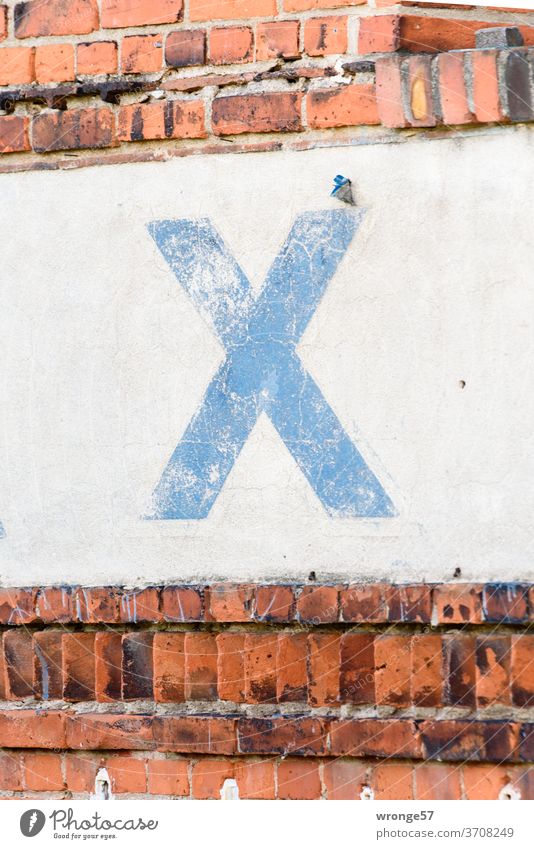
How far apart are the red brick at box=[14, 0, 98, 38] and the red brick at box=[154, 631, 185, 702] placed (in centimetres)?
137

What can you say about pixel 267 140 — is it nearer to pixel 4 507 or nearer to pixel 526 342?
pixel 526 342

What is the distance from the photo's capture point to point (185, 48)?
109 inches

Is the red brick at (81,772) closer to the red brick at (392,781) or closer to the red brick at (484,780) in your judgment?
the red brick at (392,781)

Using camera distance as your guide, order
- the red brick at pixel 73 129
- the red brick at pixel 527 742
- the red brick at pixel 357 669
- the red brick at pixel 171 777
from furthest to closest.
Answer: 1. the red brick at pixel 73 129
2. the red brick at pixel 171 777
3. the red brick at pixel 357 669
4. the red brick at pixel 527 742

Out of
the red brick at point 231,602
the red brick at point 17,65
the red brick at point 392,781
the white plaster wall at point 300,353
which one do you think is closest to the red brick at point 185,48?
the white plaster wall at point 300,353

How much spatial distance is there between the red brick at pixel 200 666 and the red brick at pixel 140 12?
1.35 metres

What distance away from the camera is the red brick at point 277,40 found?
2688 millimetres

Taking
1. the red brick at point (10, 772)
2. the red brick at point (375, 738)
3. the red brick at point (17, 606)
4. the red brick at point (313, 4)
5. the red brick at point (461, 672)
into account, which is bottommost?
the red brick at point (10, 772)

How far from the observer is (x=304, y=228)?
268 cm

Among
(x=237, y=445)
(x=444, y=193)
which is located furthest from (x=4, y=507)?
(x=444, y=193)

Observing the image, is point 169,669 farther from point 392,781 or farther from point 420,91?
point 420,91

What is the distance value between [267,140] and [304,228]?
0.21 m

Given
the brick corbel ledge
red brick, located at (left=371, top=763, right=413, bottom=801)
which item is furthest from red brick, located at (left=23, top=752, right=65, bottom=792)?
red brick, located at (left=371, top=763, right=413, bottom=801)

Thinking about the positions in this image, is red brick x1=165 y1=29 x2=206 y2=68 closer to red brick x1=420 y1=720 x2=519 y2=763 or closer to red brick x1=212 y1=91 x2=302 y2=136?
red brick x1=212 y1=91 x2=302 y2=136
